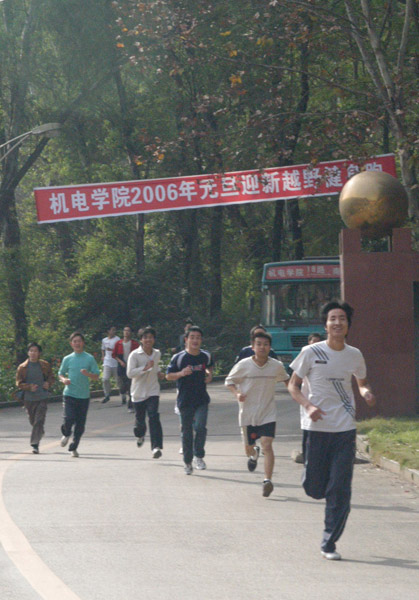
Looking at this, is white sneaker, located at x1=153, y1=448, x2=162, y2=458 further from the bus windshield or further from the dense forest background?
the bus windshield

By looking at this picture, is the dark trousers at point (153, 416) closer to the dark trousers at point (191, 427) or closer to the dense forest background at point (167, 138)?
the dark trousers at point (191, 427)

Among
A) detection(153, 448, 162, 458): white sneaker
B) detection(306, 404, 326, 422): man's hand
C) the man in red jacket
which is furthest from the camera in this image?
the man in red jacket

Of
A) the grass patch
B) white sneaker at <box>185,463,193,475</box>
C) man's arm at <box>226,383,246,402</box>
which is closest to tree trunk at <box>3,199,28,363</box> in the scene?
the grass patch

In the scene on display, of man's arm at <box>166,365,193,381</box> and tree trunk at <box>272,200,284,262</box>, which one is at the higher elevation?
tree trunk at <box>272,200,284,262</box>

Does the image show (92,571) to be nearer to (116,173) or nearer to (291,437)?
(291,437)

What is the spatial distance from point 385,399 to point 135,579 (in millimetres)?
10948

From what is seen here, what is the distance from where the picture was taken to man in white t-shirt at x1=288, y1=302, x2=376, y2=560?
7.22 metres

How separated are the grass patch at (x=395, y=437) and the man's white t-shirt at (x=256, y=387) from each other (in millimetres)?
1786

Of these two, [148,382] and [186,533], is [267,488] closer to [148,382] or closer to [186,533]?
[186,533]

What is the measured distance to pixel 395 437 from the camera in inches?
548

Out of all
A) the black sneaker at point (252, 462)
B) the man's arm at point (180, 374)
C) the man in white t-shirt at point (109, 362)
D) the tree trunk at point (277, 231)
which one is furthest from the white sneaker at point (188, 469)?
the tree trunk at point (277, 231)

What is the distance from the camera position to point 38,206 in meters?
26.0

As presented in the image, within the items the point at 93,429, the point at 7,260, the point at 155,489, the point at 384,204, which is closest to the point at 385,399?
the point at 384,204

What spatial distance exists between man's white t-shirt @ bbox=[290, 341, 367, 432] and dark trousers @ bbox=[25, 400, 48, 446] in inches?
321
